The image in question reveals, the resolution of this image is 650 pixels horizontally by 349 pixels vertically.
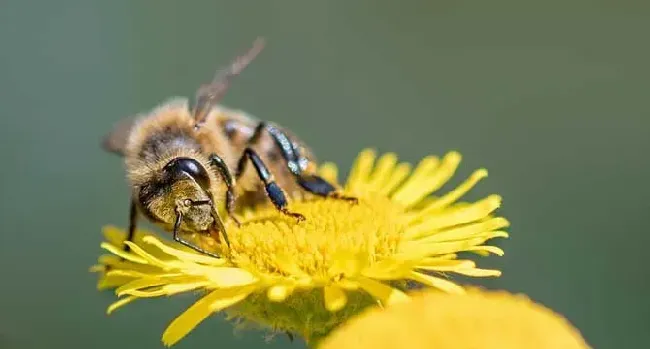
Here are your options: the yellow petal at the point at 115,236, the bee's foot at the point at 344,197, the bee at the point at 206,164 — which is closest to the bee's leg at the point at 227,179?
the bee at the point at 206,164

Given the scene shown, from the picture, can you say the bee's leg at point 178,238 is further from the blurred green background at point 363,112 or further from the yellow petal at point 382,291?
the blurred green background at point 363,112

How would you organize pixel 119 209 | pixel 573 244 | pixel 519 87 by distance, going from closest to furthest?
pixel 573 244
pixel 119 209
pixel 519 87

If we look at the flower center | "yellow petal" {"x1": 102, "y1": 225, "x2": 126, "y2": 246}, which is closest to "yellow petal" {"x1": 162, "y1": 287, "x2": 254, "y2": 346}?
the flower center

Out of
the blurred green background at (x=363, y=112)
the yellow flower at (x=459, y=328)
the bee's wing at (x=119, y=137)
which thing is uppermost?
the blurred green background at (x=363, y=112)

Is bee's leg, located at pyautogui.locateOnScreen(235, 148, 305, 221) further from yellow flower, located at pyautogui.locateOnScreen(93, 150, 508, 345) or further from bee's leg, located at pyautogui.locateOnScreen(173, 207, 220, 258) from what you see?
bee's leg, located at pyautogui.locateOnScreen(173, 207, 220, 258)

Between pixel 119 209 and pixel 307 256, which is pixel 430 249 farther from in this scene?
pixel 119 209

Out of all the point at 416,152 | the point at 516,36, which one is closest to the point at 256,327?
the point at 416,152

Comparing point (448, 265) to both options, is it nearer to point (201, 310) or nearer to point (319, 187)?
point (201, 310)
